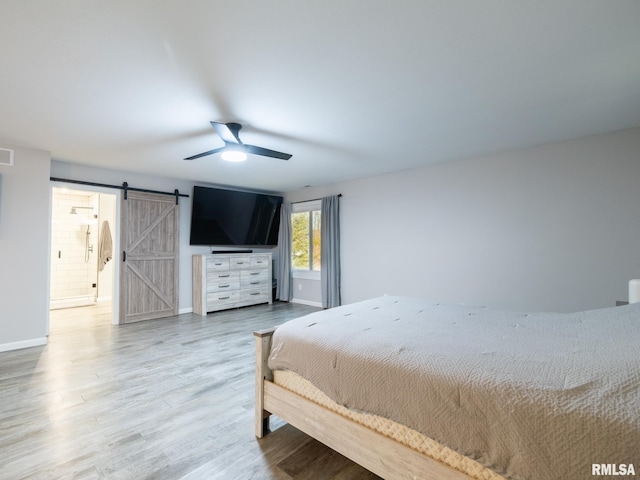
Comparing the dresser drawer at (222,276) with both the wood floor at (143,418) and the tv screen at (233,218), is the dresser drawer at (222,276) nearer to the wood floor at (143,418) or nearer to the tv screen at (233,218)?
the tv screen at (233,218)

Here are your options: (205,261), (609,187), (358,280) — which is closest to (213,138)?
(205,261)

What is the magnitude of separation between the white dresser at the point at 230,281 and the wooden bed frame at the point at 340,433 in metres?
3.85

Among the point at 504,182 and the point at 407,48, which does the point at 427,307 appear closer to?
the point at 407,48

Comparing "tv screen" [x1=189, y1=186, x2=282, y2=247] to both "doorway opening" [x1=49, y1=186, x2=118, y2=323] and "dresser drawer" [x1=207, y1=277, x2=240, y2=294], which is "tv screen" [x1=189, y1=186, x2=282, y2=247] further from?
"doorway opening" [x1=49, y1=186, x2=118, y2=323]

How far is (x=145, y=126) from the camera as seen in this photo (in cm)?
296

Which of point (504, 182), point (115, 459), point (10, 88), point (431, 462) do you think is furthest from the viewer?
point (504, 182)

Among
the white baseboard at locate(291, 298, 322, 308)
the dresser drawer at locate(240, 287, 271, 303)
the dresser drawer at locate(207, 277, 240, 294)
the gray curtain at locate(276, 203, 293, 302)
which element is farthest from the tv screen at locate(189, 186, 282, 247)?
the white baseboard at locate(291, 298, 322, 308)

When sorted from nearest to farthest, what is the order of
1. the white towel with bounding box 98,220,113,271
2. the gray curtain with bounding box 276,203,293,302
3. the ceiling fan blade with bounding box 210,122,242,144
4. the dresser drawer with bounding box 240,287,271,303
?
the ceiling fan blade with bounding box 210,122,242,144 → the dresser drawer with bounding box 240,287,271,303 → the white towel with bounding box 98,220,113,271 → the gray curtain with bounding box 276,203,293,302

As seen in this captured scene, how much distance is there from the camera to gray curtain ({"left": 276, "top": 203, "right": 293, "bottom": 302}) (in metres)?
6.62

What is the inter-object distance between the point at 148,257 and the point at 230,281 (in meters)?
1.51

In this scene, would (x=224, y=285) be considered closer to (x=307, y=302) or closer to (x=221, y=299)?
(x=221, y=299)

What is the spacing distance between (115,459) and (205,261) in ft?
13.0

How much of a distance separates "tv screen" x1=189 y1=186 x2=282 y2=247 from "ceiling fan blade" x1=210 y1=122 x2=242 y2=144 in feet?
9.51

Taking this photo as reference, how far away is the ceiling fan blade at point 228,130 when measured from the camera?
107 inches
